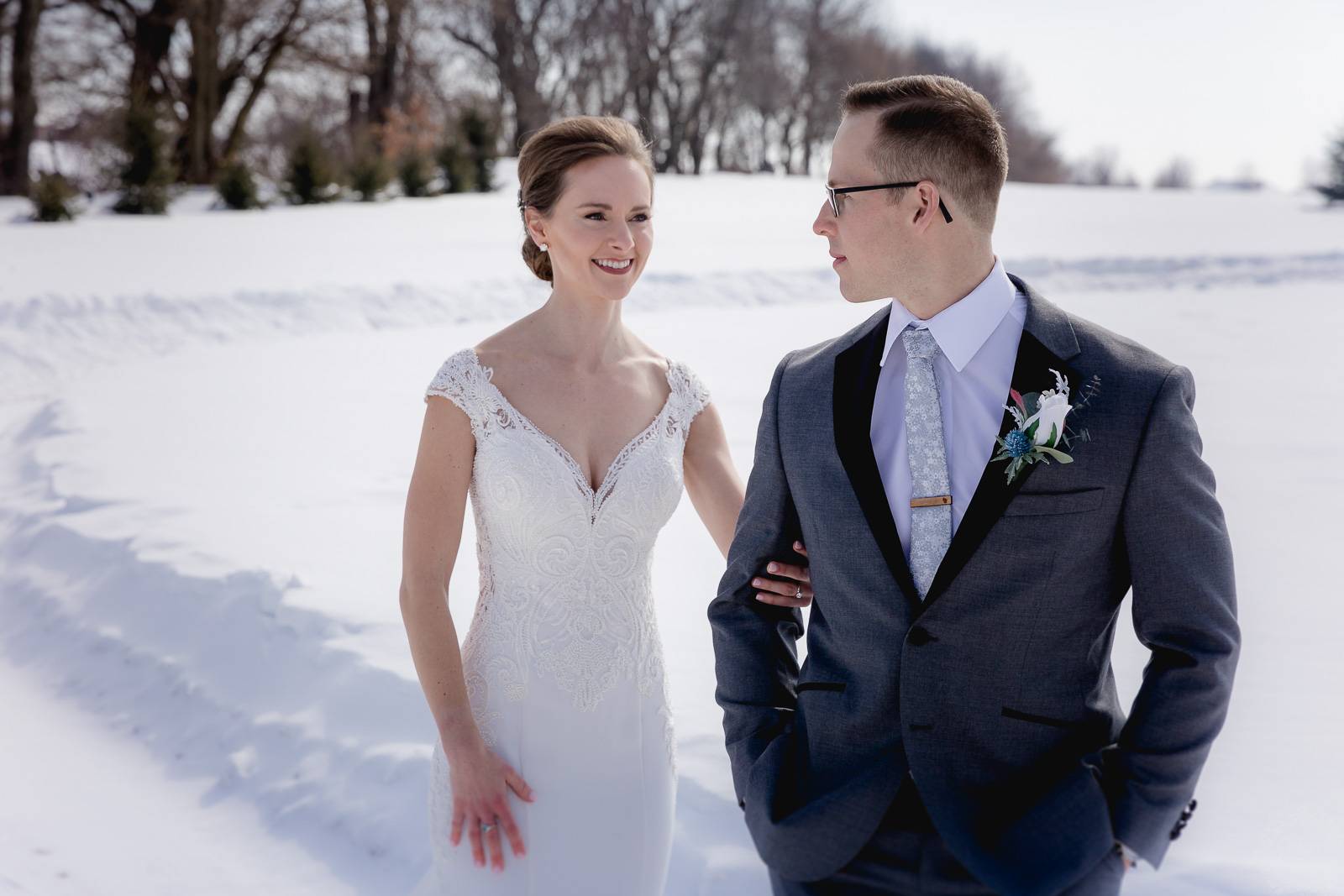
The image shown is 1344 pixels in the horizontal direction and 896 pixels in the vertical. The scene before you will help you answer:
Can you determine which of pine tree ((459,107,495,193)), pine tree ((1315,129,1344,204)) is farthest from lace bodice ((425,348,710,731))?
pine tree ((1315,129,1344,204))

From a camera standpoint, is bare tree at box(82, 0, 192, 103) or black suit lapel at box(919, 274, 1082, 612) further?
bare tree at box(82, 0, 192, 103)

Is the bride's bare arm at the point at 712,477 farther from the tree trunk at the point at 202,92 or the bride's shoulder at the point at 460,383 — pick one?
the tree trunk at the point at 202,92

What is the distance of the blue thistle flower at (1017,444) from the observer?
195 cm

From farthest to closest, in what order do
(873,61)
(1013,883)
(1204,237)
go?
(873,61) < (1204,237) < (1013,883)

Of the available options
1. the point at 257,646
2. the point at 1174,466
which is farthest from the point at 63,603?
the point at 1174,466

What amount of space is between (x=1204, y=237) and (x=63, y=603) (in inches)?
824

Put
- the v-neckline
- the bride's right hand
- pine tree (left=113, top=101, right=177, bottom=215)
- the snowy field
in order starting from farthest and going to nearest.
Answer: pine tree (left=113, top=101, right=177, bottom=215)
the snowy field
the v-neckline
the bride's right hand

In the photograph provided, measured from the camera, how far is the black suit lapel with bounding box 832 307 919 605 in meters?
2.04

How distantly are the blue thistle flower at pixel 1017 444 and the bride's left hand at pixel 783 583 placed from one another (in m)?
0.45

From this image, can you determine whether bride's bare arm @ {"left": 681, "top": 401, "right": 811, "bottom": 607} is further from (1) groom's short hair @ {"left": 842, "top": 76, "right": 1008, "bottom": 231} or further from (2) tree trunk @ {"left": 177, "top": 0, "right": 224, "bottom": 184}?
(2) tree trunk @ {"left": 177, "top": 0, "right": 224, "bottom": 184}

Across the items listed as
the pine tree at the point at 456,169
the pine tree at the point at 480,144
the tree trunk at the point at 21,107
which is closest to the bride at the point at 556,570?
the pine tree at the point at 456,169

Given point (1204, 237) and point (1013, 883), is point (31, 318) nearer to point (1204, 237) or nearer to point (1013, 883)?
point (1013, 883)

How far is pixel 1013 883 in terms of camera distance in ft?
6.22

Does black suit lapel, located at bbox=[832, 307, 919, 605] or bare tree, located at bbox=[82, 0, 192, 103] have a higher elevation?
bare tree, located at bbox=[82, 0, 192, 103]
